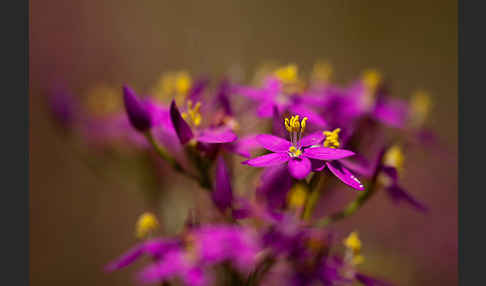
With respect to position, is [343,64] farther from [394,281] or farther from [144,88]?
[394,281]

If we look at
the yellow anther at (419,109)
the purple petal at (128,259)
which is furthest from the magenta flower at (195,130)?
the yellow anther at (419,109)

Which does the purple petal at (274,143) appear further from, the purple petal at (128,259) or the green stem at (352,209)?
the purple petal at (128,259)

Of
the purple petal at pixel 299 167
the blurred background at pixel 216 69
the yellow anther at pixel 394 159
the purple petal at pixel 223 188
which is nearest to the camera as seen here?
the purple petal at pixel 299 167

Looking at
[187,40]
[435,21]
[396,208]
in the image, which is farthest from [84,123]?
[435,21]

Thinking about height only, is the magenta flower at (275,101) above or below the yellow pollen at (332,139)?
above

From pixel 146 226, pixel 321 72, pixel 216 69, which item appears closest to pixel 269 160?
pixel 146 226

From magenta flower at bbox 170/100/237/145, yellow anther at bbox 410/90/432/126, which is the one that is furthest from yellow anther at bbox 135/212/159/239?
yellow anther at bbox 410/90/432/126
